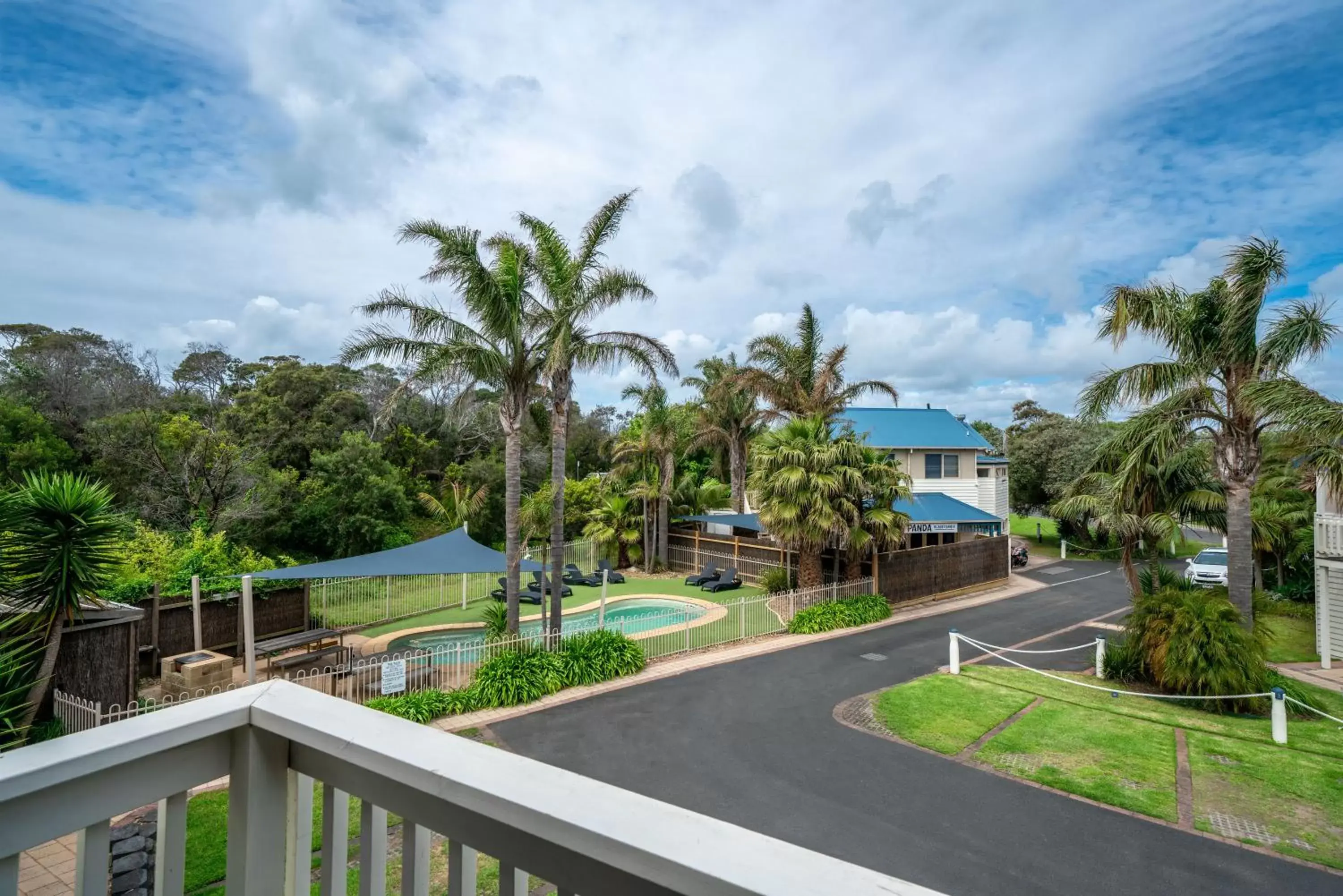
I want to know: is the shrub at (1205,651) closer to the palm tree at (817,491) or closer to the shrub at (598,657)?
the palm tree at (817,491)

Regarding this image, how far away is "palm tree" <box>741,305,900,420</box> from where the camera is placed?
2189cm

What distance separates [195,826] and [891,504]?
1751 cm

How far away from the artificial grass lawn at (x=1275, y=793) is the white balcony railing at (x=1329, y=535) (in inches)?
302

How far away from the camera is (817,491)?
1773 cm

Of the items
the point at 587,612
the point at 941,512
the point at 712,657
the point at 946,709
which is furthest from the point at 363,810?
the point at 941,512

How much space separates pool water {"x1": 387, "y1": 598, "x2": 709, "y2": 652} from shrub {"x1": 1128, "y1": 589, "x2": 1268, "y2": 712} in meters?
9.70

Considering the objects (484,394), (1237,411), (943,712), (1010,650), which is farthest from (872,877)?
(484,394)

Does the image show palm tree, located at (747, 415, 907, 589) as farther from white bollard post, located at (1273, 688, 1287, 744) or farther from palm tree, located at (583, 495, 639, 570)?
white bollard post, located at (1273, 688, 1287, 744)

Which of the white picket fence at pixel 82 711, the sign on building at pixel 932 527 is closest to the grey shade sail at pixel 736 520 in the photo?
the sign on building at pixel 932 527

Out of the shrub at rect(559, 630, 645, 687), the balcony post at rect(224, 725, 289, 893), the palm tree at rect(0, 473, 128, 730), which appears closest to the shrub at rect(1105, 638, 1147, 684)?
the shrub at rect(559, 630, 645, 687)

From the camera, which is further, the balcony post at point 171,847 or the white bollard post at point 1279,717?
the white bollard post at point 1279,717

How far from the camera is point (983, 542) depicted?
2458 cm

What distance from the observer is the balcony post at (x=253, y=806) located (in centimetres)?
146

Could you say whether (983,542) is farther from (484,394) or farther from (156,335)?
(156,335)
